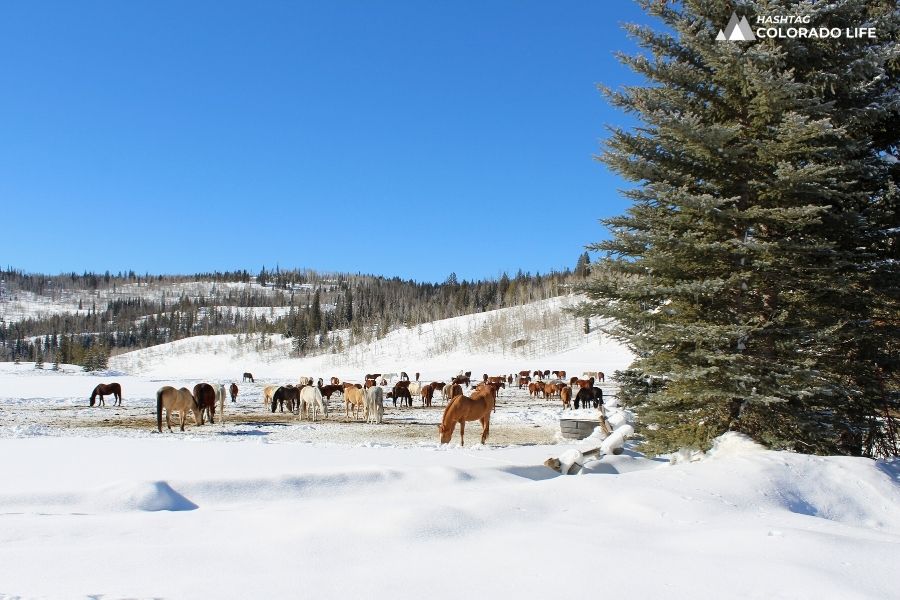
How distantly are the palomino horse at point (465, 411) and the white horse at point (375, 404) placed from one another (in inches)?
290

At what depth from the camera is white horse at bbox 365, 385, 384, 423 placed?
2025cm

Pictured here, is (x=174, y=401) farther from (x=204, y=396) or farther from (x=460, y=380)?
(x=460, y=380)

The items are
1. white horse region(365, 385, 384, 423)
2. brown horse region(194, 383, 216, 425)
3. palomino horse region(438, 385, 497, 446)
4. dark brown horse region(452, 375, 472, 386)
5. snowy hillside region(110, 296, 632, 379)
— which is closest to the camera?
palomino horse region(438, 385, 497, 446)

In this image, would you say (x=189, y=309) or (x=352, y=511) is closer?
(x=352, y=511)

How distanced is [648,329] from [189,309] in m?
200

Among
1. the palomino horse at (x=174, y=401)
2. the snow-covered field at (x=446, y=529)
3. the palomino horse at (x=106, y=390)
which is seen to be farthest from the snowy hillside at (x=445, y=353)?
the snow-covered field at (x=446, y=529)

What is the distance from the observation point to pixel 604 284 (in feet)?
27.5

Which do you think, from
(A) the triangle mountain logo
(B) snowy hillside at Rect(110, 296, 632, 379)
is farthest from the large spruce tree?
(B) snowy hillside at Rect(110, 296, 632, 379)

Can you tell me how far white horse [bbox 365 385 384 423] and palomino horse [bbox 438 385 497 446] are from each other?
290 inches

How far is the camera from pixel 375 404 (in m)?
20.5

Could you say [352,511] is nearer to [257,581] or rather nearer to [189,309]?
[257,581]

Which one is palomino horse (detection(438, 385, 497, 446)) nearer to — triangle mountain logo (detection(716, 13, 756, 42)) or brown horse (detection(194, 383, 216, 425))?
triangle mountain logo (detection(716, 13, 756, 42))

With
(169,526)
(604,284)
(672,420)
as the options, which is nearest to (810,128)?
(604,284)

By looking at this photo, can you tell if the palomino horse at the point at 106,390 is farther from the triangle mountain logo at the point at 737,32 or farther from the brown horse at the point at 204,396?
the triangle mountain logo at the point at 737,32
